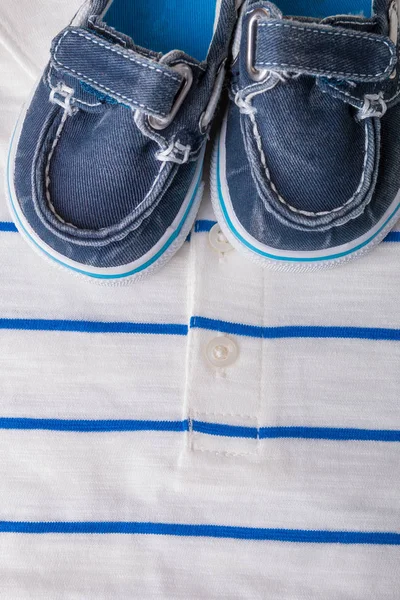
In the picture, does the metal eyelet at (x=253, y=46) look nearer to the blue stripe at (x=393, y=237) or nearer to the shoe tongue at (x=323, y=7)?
the shoe tongue at (x=323, y=7)

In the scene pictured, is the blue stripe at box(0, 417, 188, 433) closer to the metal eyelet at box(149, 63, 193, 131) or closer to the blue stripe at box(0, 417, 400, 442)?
the blue stripe at box(0, 417, 400, 442)

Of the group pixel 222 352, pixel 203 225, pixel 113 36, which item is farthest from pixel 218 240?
pixel 113 36

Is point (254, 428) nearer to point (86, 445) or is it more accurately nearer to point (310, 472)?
point (310, 472)

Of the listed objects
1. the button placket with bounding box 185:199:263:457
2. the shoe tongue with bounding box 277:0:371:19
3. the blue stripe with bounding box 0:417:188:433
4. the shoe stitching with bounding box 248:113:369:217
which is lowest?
the blue stripe with bounding box 0:417:188:433

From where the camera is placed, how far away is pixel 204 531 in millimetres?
628

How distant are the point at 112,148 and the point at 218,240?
151 millimetres

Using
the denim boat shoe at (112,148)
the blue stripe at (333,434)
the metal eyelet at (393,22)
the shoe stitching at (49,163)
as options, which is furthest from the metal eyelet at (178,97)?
the blue stripe at (333,434)

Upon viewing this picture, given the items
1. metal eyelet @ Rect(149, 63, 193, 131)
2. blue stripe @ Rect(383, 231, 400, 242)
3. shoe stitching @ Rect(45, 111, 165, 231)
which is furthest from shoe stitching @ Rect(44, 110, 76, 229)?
blue stripe @ Rect(383, 231, 400, 242)

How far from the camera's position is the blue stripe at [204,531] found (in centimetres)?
63

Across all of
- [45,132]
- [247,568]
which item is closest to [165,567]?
[247,568]

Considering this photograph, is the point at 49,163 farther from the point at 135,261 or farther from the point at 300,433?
the point at 300,433

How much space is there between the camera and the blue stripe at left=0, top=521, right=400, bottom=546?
63cm

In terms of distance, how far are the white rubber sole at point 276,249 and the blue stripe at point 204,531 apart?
10.9 inches

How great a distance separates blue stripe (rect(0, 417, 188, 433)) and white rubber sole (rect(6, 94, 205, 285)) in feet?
0.49
